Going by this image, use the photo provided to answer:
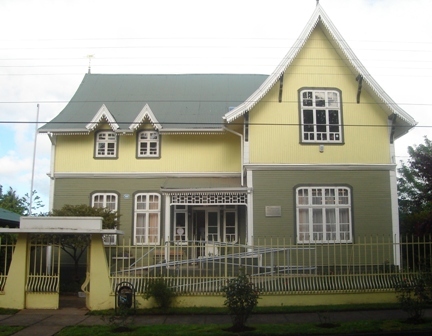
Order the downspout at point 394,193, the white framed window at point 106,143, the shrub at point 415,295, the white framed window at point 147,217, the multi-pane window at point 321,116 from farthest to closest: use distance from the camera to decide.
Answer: the white framed window at point 106,143 < the white framed window at point 147,217 < the multi-pane window at point 321,116 < the downspout at point 394,193 < the shrub at point 415,295

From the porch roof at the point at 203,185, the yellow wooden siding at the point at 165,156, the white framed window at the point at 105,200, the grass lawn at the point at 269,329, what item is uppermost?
the yellow wooden siding at the point at 165,156

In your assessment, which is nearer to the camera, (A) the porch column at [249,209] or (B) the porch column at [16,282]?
(B) the porch column at [16,282]

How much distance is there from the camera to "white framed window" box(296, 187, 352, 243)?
19359 mm

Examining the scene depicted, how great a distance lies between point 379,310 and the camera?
1394 centimetres

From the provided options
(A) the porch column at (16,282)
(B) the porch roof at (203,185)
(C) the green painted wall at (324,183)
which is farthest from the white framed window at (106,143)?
(A) the porch column at (16,282)

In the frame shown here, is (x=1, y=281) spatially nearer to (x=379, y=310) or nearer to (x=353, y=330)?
(x=353, y=330)

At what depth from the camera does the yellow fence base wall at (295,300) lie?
559 inches

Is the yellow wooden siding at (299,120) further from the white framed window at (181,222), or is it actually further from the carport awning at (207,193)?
the white framed window at (181,222)

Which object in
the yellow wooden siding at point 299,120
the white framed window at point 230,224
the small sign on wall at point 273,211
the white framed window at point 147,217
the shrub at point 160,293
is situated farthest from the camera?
the white framed window at point 230,224

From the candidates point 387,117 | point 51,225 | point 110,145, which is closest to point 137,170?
point 110,145

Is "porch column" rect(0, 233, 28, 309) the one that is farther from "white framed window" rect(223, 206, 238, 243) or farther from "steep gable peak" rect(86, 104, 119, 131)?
"white framed window" rect(223, 206, 238, 243)

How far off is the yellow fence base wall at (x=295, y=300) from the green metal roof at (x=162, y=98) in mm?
9583

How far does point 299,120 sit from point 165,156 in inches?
242

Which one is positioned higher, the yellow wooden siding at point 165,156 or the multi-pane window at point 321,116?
the multi-pane window at point 321,116
